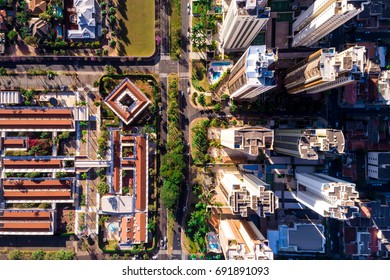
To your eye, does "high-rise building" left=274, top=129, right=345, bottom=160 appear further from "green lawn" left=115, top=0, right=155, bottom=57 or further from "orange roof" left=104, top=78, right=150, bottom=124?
"green lawn" left=115, top=0, right=155, bottom=57

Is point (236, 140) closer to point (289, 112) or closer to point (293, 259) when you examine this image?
point (289, 112)

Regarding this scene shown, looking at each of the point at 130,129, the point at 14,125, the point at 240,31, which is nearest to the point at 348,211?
the point at 240,31

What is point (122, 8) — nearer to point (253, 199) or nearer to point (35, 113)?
point (35, 113)

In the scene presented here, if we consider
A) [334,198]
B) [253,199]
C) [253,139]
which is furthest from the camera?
[334,198]

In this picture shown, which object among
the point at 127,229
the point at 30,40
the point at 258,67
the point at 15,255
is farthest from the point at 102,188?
the point at 258,67

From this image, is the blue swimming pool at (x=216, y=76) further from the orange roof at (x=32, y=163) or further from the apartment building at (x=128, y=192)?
the orange roof at (x=32, y=163)

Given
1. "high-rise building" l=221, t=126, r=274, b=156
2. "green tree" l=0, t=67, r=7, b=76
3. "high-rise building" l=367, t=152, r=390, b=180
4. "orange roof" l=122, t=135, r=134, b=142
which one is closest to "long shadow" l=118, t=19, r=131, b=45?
"orange roof" l=122, t=135, r=134, b=142

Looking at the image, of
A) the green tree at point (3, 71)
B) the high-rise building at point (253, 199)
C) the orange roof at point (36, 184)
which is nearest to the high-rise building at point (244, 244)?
the high-rise building at point (253, 199)
